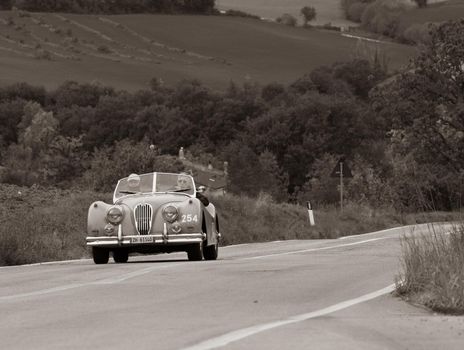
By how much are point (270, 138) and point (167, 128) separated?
49.0ft

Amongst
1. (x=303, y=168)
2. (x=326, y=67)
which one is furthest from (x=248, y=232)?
(x=326, y=67)

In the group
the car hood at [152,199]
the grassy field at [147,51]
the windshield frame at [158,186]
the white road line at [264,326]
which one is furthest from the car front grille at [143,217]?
the grassy field at [147,51]

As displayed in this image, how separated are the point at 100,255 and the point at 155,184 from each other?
1.89 m

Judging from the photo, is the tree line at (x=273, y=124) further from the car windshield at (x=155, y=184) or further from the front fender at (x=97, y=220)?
the front fender at (x=97, y=220)

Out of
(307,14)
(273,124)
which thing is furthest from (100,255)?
(307,14)

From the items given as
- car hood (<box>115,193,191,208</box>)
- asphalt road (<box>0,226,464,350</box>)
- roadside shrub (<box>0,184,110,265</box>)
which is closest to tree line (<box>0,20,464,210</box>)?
roadside shrub (<box>0,184,110,265</box>)

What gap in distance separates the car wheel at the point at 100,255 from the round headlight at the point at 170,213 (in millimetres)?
1222

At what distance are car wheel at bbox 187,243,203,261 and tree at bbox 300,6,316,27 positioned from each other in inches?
6503

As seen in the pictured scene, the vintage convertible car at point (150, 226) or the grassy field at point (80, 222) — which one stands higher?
the vintage convertible car at point (150, 226)

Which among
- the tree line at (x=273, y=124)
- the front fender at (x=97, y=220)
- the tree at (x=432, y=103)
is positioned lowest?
the tree line at (x=273, y=124)

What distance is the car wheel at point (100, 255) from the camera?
74.3 feet

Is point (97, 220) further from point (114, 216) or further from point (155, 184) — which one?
point (155, 184)

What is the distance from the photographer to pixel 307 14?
19062cm

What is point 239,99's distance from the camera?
512 ft
